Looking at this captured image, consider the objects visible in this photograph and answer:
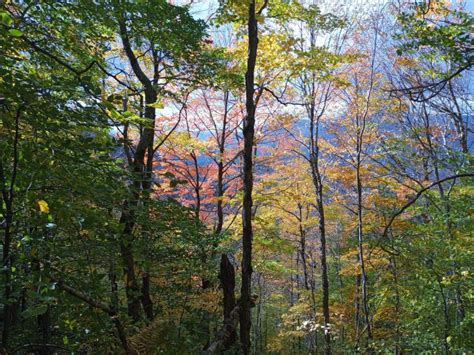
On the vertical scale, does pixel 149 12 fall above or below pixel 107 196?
above

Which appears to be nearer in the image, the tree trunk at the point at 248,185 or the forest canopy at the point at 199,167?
the forest canopy at the point at 199,167

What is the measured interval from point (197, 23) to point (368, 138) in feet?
25.7

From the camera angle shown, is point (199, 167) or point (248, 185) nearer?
point (248, 185)

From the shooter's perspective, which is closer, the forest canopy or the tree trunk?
the forest canopy

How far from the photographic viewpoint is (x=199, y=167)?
531 inches

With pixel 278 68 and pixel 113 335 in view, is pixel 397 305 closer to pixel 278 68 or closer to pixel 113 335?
pixel 278 68

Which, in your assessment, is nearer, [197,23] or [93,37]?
[93,37]

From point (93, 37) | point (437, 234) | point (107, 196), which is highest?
point (93, 37)

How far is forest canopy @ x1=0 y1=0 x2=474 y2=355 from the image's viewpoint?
1.82 metres

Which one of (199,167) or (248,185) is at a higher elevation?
(199,167)

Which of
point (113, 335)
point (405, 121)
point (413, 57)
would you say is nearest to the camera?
point (113, 335)

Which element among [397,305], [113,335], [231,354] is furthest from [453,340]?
[113,335]

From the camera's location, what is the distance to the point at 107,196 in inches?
71.9

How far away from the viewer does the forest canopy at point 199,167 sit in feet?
5.98
